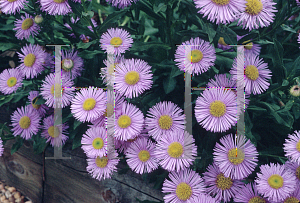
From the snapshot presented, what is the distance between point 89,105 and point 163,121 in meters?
0.32

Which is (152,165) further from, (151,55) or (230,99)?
(151,55)

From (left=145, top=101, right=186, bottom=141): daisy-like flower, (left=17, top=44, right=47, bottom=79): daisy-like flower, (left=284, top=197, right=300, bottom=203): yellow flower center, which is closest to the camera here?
(left=284, top=197, right=300, bottom=203): yellow flower center

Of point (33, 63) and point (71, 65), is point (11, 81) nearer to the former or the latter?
point (33, 63)

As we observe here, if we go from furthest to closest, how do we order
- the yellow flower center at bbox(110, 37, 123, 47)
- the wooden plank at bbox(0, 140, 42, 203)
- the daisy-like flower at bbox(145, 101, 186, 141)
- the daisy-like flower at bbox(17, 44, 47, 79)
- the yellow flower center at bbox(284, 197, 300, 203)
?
the wooden plank at bbox(0, 140, 42, 203) → the daisy-like flower at bbox(17, 44, 47, 79) → the yellow flower center at bbox(110, 37, 123, 47) → the daisy-like flower at bbox(145, 101, 186, 141) → the yellow flower center at bbox(284, 197, 300, 203)

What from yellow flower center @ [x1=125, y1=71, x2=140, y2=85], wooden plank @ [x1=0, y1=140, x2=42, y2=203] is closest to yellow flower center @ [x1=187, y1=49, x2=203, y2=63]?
yellow flower center @ [x1=125, y1=71, x2=140, y2=85]

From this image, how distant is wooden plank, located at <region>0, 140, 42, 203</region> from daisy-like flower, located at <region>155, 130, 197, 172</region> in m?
1.05

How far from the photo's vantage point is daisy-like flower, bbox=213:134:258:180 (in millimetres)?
1167

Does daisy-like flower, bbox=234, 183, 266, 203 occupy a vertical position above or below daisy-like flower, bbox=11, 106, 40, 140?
below

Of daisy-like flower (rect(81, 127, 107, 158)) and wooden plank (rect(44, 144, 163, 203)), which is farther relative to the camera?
wooden plank (rect(44, 144, 163, 203))

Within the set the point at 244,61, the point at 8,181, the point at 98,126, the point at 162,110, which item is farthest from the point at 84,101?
the point at 8,181

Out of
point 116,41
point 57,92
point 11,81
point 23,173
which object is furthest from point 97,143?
point 23,173

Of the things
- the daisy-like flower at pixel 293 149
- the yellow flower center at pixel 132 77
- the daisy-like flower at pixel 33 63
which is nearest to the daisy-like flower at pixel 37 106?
the daisy-like flower at pixel 33 63

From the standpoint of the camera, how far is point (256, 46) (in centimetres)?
151

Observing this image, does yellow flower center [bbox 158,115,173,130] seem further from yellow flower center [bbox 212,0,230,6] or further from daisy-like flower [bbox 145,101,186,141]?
yellow flower center [bbox 212,0,230,6]
